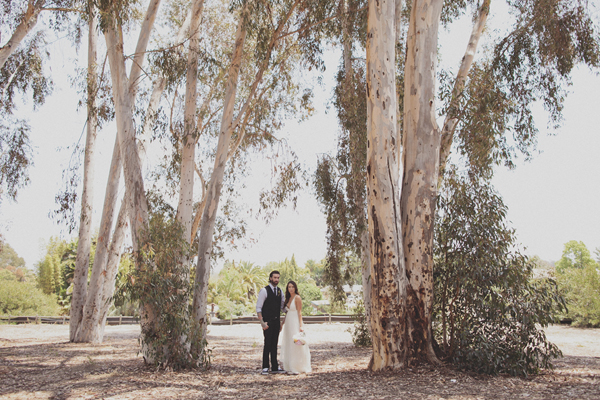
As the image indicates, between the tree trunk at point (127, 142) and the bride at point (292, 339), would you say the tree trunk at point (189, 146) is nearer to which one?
the tree trunk at point (127, 142)

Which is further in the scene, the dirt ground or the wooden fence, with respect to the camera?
the wooden fence

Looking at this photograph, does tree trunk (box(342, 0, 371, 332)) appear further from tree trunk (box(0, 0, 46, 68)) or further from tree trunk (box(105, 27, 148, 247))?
tree trunk (box(0, 0, 46, 68))

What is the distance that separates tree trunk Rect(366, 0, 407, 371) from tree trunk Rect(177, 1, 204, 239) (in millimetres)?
3139

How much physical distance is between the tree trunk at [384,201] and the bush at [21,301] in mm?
19314

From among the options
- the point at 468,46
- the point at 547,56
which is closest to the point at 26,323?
the point at 468,46

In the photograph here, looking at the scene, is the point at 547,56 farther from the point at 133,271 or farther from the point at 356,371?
the point at 133,271

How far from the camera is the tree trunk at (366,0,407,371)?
20.1 ft

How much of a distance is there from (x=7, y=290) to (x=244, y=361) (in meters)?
16.2

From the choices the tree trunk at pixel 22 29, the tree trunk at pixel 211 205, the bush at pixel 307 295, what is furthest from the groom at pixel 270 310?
the bush at pixel 307 295

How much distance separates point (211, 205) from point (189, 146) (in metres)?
1.22

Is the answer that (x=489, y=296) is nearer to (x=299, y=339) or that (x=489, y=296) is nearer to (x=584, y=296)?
(x=299, y=339)

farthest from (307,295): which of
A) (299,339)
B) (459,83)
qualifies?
(299,339)

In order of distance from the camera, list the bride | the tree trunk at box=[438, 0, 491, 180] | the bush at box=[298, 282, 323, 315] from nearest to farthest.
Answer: the bride < the tree trunk at box=[438, 0, 491, 180] < the bush at box=[298, 282, 323, 315]

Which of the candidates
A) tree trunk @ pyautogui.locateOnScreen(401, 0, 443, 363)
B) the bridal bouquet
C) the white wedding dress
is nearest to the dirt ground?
the white wedding dress
